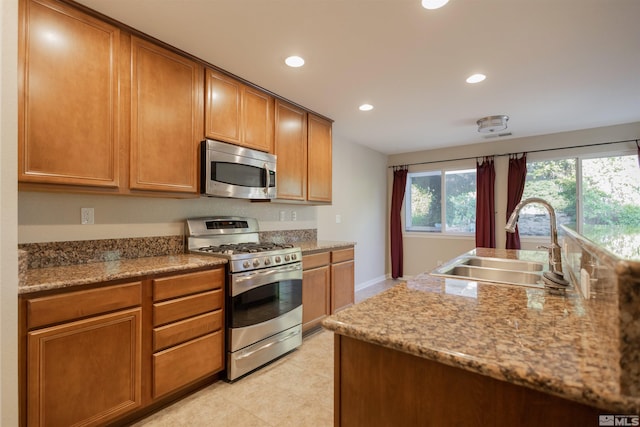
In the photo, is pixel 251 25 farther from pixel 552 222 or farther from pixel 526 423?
pixel 526 423

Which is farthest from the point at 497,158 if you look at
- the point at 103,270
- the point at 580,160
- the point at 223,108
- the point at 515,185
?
the point at 103,270

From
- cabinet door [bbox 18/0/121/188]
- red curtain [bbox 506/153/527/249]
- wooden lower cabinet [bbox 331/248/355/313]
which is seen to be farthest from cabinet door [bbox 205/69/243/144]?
red curtain [bbox 506/153/527/249]

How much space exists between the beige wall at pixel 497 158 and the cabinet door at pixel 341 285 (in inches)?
93.3

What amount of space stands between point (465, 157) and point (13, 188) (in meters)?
5.42

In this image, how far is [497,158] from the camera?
4.78 m

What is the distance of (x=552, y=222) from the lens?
1465 mm

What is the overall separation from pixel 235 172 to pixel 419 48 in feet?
5.66

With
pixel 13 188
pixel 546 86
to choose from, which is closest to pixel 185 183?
pixel 13 188

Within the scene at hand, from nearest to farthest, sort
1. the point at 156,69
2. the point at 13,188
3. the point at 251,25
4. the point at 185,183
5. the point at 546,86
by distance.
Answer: the point at 13,188
the point at 251,25
the point at 156,69
the point at 185,183
the point at 546,86

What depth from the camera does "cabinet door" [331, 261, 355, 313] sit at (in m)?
3.38

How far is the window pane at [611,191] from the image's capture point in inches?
151

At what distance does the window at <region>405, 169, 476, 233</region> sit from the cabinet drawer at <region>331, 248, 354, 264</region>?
8.14ft

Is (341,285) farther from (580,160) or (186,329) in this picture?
(580,160)

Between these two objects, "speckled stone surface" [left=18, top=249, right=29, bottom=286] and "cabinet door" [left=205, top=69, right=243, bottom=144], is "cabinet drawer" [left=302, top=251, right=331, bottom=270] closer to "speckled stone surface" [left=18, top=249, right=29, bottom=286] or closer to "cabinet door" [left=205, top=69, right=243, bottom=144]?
"cabinet door" [left=205, top=69, right=243, bottom=144]
